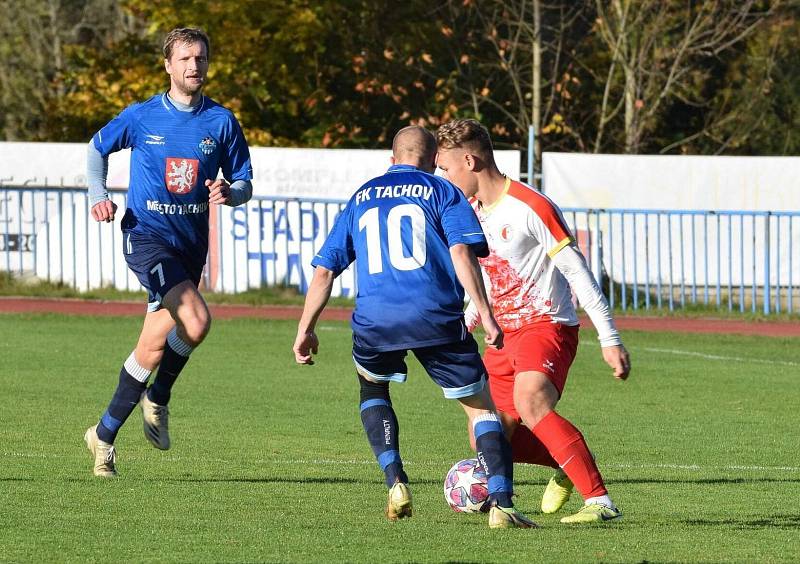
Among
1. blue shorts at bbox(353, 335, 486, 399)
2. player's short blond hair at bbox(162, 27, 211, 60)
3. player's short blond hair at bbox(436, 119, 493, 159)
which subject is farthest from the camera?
player's short blond hair at bbox(162, 27, 211, 60)

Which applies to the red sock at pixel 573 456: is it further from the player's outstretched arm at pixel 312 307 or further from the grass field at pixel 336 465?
the player's outstretched arm at pixel 312 307

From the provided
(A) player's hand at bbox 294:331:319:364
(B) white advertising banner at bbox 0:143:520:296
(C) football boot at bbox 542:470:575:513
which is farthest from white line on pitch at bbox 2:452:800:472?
(B) white advertising banner at bbox 0:143:520:296

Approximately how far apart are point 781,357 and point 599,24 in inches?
491

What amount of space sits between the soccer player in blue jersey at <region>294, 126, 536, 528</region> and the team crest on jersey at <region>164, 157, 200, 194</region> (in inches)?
62.8

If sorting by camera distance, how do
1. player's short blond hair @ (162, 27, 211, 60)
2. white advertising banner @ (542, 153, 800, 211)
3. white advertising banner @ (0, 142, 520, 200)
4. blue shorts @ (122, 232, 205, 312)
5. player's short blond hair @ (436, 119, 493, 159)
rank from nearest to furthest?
1. player's short blond hair @ (436, 119, 493, 159)
2. player's short blond hair @ (162, 27, 211, 60)
3. blue shorts @ (122, 232, 205, 312)
4. white advertising banner @ (542, 153, 800, 211)
5. white advertising banner @ (0, 142, 520, 200)

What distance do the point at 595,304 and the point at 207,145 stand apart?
2.41m

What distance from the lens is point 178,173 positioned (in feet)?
26.6

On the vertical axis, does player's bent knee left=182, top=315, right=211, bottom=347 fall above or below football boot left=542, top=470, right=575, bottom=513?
above

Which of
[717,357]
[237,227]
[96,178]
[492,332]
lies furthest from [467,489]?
[237,227]

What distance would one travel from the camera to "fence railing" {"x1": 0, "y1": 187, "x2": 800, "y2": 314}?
20.9 metres

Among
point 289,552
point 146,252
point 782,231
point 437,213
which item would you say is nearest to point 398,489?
point 289,552

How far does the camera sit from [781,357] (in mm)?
16375

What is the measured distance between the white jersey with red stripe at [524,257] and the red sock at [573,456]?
577 mm

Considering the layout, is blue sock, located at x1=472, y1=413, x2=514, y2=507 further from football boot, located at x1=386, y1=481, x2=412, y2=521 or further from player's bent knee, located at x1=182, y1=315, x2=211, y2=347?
player's bent knee, located at x1=182, y1=315, x2=211, y2=347
